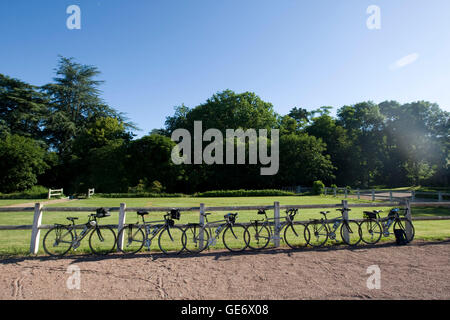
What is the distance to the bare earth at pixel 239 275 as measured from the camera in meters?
3.92

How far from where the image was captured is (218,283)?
14.2ft

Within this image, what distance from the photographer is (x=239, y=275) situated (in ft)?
15.4

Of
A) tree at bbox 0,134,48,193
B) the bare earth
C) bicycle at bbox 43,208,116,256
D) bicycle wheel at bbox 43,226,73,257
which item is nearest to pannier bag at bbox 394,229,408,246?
the bare earth

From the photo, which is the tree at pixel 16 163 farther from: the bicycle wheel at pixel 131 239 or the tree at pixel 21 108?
the bicycle wheel at pixel 131 239

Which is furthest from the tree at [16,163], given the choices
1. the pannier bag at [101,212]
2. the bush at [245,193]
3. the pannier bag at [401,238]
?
the pannier bag at [401,238]

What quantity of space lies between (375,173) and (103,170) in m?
55.6

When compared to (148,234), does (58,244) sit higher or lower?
lower

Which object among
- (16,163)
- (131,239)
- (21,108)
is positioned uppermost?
(21,108)

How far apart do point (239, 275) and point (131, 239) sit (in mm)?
3096

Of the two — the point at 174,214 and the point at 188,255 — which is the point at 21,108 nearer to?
the point at 174,214

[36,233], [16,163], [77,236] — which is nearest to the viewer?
[36,233]

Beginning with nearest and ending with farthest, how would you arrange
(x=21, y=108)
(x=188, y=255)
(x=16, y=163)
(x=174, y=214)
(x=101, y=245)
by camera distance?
(x=188, y=255), (x=174, y=214), (x=101, y=245), (x=16, y=163), (x=21, y=108)

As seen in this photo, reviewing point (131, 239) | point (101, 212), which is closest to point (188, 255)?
point (131, 239)
